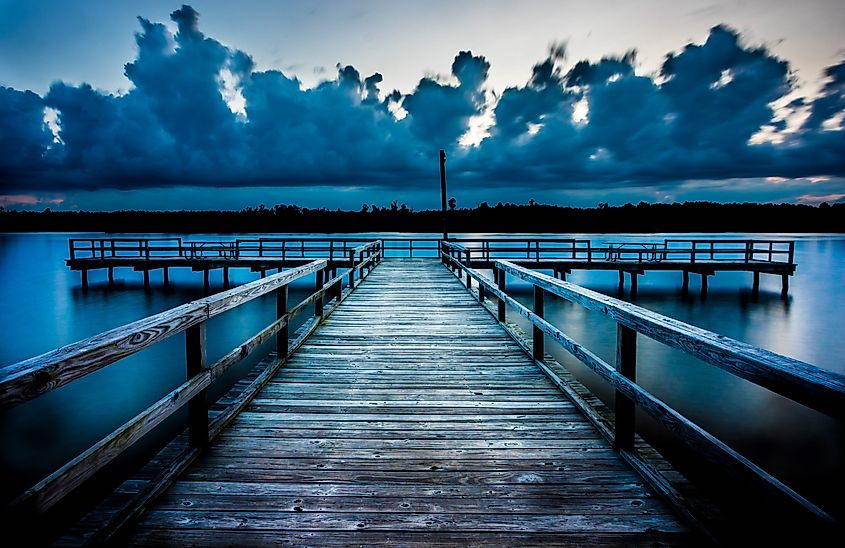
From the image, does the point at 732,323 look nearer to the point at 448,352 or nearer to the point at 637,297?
the point at 637,297

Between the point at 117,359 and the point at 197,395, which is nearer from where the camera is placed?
the point at 117,359

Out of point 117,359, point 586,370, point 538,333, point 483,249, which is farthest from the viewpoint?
point 483,249

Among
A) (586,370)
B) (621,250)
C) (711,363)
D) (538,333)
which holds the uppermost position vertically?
(621,250)

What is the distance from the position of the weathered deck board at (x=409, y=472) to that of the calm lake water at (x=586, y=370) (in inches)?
160

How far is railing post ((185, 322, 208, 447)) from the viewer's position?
2644 mm

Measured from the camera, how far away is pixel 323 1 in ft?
44.9

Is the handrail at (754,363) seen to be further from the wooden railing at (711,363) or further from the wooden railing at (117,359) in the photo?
the wooden railing at (117,359)

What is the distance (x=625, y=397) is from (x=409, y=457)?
4.51ft

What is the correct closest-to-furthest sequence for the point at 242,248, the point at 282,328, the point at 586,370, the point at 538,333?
the point at 282,328 → the point at 538,333 → the point at 586,370 → the point at 242,248

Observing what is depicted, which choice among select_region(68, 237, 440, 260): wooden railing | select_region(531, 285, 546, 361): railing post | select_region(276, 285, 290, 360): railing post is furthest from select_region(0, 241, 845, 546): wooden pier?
select_region(68, 237, 440, 260): wooden railing

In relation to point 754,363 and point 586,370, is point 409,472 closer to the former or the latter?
point 754,363

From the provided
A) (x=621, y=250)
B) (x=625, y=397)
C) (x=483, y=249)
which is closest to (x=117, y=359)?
(x=625, y=397)

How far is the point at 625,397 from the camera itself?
Result: 2686 millimetres

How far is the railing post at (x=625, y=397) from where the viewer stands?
267cm
